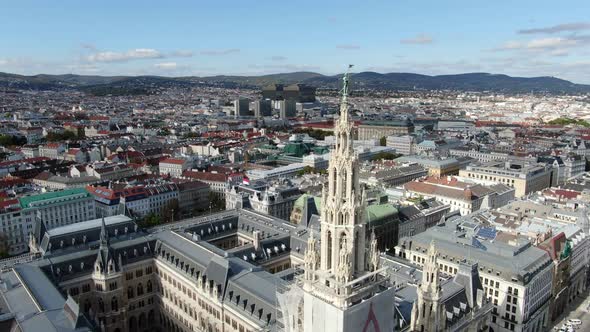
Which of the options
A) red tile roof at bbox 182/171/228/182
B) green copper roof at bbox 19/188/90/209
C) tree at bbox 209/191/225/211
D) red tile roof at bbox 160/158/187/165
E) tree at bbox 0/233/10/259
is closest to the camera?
tree at bbox 0/233/10/259

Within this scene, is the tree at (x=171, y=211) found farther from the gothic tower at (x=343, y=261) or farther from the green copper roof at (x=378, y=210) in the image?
the gothic tower at (x=343, y=261)

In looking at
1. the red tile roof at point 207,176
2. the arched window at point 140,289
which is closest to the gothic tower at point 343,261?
the arched window at point 140,289

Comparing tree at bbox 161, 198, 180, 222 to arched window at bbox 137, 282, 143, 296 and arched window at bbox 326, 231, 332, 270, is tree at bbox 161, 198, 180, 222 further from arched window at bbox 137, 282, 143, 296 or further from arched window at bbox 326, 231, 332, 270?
arched window at bbox 326, 231, 332, 270

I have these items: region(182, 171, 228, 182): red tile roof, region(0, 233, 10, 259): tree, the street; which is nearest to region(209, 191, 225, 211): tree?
region(182, 171, 228, 182): red tile roof

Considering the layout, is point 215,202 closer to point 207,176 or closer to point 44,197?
point 207,176

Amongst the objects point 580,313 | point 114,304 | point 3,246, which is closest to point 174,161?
point 3,246

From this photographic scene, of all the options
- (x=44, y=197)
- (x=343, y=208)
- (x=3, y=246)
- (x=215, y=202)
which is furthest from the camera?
(x=215, y=202)

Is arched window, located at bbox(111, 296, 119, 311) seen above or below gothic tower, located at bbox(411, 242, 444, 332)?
below
